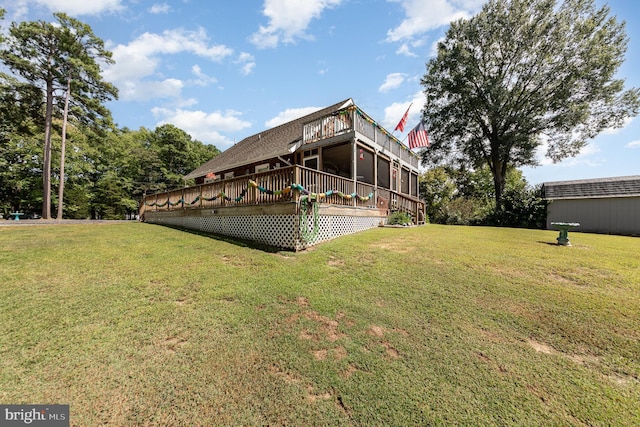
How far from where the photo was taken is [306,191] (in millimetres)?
7578

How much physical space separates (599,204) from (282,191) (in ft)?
68.9

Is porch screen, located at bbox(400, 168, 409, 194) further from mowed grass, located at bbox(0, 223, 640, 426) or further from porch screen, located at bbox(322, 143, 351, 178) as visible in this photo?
mowed grass, located at bbox(0, 223, 640, 426)

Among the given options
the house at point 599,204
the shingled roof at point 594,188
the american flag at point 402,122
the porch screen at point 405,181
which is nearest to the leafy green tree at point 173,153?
the porch screen at point 405,181

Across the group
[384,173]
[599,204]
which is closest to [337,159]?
[384,173]

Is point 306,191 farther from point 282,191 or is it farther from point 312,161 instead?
point 312,161

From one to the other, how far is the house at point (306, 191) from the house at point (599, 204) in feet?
34.2

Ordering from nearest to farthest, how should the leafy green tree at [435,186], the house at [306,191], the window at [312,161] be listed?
1. the house at [306,191]
2. the window at [312,161]
3. the leafy green tree at [435,186]

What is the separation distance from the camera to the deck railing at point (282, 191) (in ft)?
25.4

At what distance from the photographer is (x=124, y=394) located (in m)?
2.39

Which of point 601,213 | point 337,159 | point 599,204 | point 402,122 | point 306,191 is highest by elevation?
point 402,122

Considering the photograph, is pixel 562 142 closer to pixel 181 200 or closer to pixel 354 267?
pixel 354 267

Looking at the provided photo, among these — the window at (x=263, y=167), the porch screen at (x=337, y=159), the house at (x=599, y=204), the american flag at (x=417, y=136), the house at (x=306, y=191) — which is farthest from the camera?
the house at (x=599, y=204)

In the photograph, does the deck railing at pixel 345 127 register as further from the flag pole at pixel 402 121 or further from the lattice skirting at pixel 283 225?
the lattice skirting at pixel 283 225

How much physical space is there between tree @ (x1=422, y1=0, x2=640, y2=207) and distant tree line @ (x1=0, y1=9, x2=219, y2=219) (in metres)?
31.1
